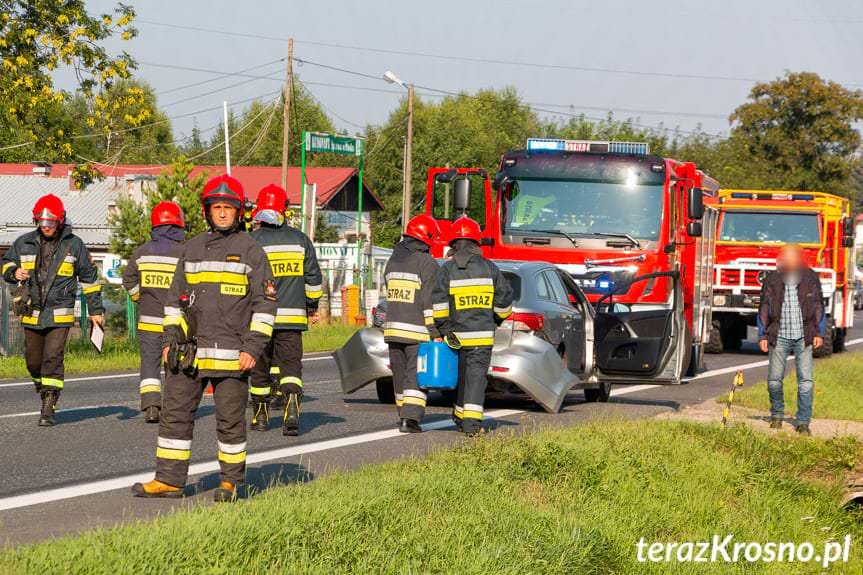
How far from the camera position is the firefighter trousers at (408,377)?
37.8 feet

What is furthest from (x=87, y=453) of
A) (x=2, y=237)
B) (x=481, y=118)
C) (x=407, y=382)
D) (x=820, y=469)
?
(x=481, y=118)

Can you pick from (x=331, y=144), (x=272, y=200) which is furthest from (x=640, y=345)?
(x=331, y=144)

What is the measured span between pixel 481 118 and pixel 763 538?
109 m

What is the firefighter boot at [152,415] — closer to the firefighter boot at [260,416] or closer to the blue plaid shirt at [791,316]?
the firefighter boot at [260,416]

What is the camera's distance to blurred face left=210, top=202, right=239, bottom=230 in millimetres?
7805

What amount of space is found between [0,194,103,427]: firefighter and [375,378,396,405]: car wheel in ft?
10.9

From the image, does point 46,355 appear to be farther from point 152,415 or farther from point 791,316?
point 791,316

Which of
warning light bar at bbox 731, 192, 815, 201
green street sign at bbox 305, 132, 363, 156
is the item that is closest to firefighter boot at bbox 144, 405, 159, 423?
warning light bar at bbox 731, 192, 815, 201

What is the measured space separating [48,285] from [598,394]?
6336 millimetres

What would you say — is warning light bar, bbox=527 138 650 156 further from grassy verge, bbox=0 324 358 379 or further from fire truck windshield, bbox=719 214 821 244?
fire truck windshield, bbox=719 214 821 244

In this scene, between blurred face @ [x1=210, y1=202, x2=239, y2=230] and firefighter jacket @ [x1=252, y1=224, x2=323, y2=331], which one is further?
firefighter jacket @ [x1=252, y1=224, x2=323, y2=331]

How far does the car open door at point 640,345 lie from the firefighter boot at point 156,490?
7.07 m

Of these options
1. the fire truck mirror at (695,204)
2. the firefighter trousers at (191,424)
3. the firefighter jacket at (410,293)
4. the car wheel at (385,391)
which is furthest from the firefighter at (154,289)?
the fire truck mirror at (695,204)

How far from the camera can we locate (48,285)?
39.2 ft
